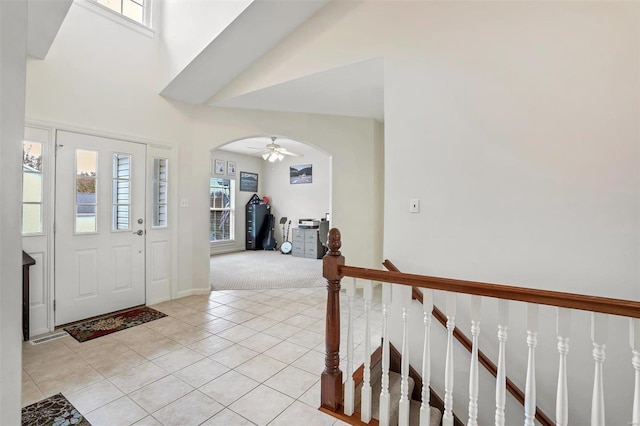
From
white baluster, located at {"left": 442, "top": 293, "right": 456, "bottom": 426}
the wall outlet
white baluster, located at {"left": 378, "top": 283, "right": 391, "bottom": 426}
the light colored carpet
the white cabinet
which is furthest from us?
the white cabinet

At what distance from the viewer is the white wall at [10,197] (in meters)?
0.69

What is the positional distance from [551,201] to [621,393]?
1253mm

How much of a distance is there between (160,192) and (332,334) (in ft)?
10.2

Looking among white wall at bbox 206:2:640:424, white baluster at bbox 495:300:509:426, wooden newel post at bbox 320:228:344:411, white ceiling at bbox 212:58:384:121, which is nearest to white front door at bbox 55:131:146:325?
white ceiling at bbox 212:58:384:121

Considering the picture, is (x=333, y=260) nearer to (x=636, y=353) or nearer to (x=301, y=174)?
(x=636, y=353)

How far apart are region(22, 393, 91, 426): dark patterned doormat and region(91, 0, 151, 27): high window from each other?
3.89m

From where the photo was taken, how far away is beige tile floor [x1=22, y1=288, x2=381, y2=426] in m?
1.82

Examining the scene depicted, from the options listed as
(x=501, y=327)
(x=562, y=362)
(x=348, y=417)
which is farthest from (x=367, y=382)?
(x=562, y=362)

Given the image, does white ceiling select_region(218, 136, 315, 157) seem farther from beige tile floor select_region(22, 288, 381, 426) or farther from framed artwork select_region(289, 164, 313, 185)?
beige tile floor select_region(22, 288, 381, 426)

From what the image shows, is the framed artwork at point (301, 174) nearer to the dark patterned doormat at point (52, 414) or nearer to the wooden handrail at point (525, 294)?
the wooden handrail at point (525, 294)

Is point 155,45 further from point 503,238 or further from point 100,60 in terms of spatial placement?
point 503,238

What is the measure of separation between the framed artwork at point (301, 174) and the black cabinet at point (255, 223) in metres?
1.13

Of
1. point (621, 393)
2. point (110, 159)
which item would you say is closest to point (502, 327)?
point (621, 393)

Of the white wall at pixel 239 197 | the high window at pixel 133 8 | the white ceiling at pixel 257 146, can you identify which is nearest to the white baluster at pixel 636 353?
the high window at pixel 133 8
